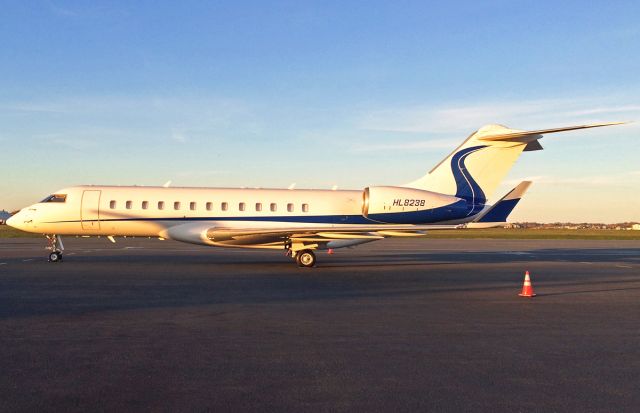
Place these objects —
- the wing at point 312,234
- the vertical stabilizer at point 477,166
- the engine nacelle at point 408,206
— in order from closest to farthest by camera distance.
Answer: the wing at point 312,234, the vertical stabilizer at point 477,166, the engine nacelle at point 408,206

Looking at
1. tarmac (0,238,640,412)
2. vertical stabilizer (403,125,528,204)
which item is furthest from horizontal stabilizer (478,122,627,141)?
tarmac (0,238,640,412)

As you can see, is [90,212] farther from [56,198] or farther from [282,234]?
[282,234]

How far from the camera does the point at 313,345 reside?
7.68m

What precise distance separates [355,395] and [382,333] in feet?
10.2

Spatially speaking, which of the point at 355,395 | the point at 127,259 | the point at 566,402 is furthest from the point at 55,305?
the point at 127,259

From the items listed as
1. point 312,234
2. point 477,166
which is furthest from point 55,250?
point 477,166

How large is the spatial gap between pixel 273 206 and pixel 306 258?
254 cm

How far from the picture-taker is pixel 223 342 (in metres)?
7.77

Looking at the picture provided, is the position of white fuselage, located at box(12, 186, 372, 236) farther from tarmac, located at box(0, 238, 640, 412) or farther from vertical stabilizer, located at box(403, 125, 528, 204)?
tarmac, located at box(0, 238, 640, 412)

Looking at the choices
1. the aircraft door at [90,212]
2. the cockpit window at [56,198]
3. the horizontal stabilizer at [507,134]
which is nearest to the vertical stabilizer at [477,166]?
the horizontal stabilizer at [507,134]

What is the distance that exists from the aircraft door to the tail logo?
507 inches

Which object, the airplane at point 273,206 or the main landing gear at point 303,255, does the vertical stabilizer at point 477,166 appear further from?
the main landing gear at point 303,255

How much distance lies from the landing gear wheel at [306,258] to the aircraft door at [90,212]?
292 inches

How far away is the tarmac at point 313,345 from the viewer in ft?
17.7
